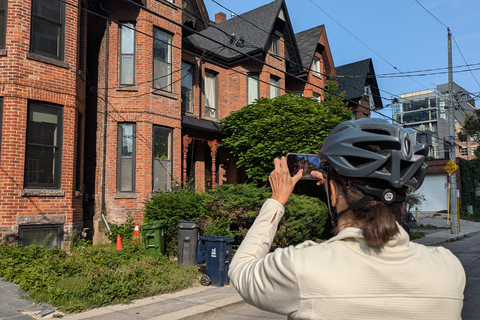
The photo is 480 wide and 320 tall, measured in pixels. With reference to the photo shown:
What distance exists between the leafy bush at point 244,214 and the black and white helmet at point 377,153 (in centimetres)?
916

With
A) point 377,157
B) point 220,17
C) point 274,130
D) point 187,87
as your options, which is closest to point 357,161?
point 377,157

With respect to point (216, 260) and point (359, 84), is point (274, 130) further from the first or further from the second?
point (359, 84)

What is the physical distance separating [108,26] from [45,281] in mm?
9992

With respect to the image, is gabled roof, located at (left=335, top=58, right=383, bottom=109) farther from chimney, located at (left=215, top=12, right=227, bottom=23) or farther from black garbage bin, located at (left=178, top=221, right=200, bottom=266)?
black garbage bin, located at (left=178, top=221, right=200, bottom=266)

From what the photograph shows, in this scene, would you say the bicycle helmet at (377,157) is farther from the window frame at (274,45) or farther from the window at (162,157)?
the window frame at (274,45)

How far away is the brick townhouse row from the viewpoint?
34.6ft

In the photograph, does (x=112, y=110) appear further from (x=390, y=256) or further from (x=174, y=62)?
(x=390, y=256)

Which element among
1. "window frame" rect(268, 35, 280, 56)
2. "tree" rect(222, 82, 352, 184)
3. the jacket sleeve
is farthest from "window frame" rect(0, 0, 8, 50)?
"window frame" rect(268, 35, 280, 56)

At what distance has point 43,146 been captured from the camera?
36.5 feet

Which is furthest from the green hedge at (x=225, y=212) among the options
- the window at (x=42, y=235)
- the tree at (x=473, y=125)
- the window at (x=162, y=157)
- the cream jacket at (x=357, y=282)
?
the tree at (x=473, y=125)

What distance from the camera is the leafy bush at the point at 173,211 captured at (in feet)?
36.9

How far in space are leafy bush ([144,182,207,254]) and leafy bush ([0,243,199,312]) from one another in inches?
44.1

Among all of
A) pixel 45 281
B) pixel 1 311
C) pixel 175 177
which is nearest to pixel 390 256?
pixel 1 311

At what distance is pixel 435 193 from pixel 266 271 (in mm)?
38531
